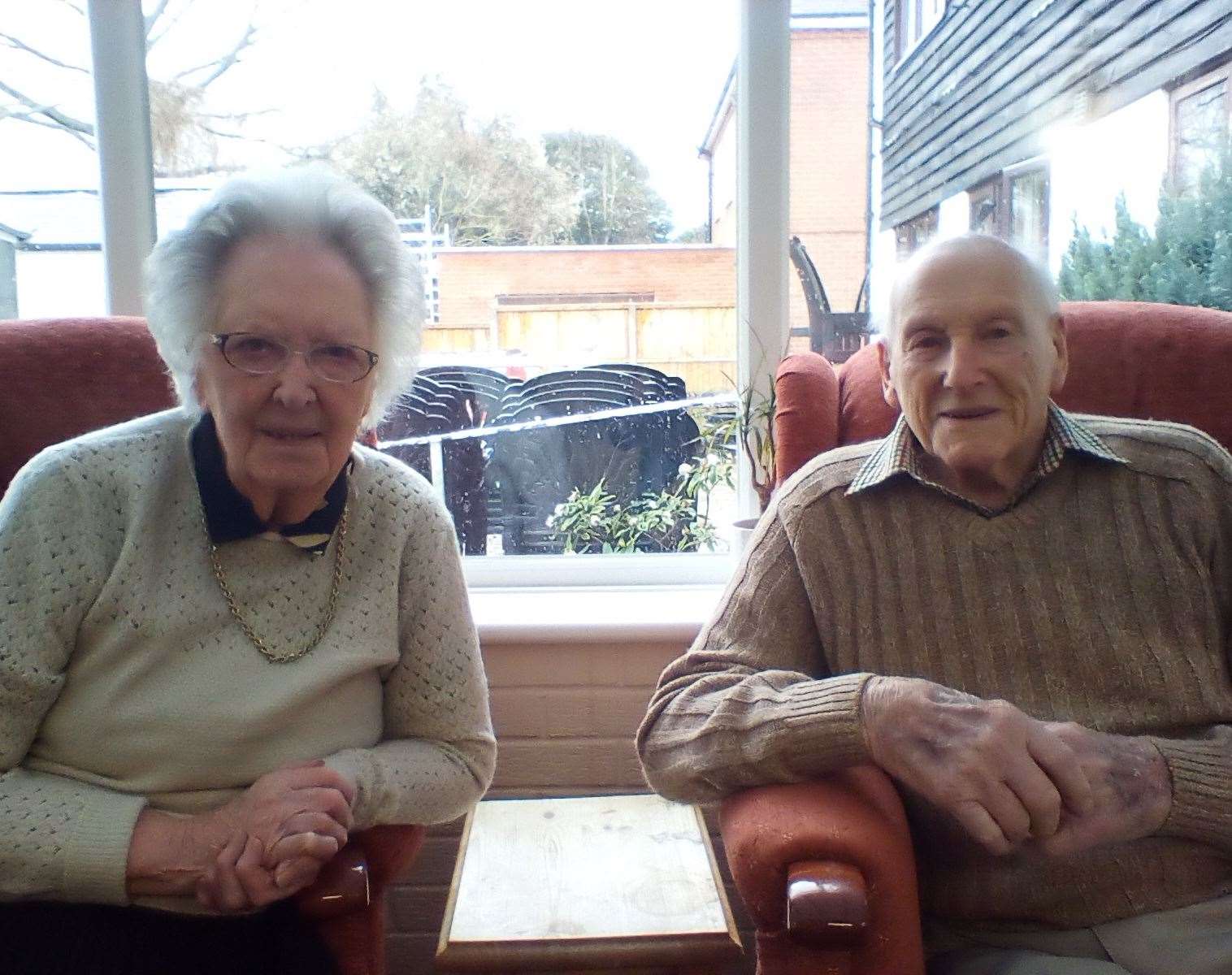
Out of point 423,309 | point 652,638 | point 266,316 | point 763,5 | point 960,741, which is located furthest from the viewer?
point 763,5

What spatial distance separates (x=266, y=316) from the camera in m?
1.25

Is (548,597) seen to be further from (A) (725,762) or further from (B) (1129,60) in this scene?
(B) (1129,60)

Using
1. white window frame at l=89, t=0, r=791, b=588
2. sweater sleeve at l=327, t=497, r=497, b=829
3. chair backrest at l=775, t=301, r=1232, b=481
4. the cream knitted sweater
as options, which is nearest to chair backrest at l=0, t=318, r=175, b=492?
the cream knitted sweater

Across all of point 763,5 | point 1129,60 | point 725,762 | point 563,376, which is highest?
point 763,5

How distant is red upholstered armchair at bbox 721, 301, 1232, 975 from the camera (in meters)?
1.03

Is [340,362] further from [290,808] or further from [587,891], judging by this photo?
[587,891]

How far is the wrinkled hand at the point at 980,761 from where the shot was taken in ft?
3.67

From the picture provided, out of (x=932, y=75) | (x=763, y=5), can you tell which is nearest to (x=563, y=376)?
(x=763, y=5)

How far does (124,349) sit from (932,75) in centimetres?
180

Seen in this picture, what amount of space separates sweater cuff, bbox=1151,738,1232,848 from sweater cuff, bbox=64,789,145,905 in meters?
1.17

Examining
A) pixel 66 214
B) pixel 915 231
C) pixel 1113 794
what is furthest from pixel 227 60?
pixel 1113 794

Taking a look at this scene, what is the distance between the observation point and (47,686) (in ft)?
3.92

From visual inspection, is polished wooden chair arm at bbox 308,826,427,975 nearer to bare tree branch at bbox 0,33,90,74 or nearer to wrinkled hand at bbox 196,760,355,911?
wrinkled hand at bbox 196,760,355,911

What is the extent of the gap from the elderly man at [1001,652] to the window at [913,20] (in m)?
1.14
